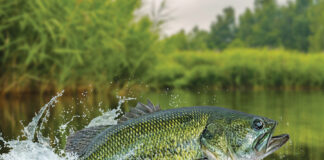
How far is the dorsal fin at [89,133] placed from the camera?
2.44 m

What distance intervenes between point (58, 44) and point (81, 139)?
6.73m

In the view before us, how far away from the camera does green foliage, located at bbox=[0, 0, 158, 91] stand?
851 centimetres

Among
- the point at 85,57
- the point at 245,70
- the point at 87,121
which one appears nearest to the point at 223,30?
the point at 245,70

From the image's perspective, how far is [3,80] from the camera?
8.55 metres

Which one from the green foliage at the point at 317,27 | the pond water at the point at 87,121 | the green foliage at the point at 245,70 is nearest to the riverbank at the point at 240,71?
the green foliage at the point at 245,70

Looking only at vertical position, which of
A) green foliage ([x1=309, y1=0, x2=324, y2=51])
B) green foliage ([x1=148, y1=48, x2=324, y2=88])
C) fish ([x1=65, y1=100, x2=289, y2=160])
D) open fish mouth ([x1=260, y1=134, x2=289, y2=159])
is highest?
green foliage ([x1=309, y1=0, x2=324, y2=51])

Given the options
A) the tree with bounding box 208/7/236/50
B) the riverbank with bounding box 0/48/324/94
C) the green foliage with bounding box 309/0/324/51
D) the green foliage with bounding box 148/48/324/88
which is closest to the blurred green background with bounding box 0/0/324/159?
the riverbank with bounding box 0/48/324/94

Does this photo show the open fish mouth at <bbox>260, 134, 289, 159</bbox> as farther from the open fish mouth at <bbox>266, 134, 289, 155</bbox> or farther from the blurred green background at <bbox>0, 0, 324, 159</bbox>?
the blurred green background at <bbox>0, 0, 324, 159</bbox>

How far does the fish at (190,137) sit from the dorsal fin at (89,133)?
62mm

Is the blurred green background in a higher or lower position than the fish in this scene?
higher

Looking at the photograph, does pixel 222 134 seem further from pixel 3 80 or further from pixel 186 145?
pixel 3 80

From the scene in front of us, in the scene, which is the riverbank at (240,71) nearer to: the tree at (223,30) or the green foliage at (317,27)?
the green foliage at (317,27)

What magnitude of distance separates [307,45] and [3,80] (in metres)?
50.0

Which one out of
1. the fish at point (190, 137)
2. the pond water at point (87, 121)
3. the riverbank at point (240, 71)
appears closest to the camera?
the fish at point (190, 137)
